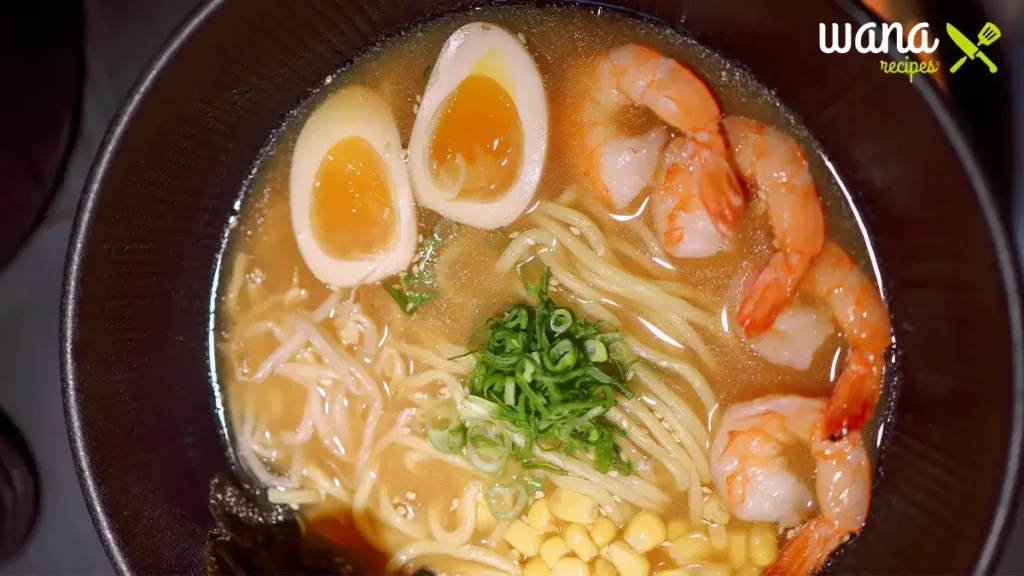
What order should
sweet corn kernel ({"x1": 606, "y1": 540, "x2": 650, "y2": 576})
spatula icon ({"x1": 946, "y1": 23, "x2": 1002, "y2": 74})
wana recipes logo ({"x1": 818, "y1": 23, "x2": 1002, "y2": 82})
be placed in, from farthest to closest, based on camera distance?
sweet corn kernel ({"x1": 606, "y1": 540, "x2": 650, "y2": 576})
spatula icon ({"x1": 946, "y1": 23, "x2": 1002, "y2": 74})
wana recipes logo ({"x1": 818, "y1": 23, "x2": 1002, "y2": 82})

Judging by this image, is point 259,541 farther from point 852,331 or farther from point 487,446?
point 852,331

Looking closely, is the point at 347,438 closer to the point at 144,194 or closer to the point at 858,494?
the point at 144,194

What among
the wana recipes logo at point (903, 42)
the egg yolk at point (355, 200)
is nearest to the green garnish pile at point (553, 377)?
the egg yolk at point (355, 200)

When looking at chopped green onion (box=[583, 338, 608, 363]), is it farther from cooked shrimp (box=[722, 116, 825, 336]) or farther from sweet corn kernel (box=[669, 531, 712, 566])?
sweet corn kernel (box=[669, 531, 712, 566])

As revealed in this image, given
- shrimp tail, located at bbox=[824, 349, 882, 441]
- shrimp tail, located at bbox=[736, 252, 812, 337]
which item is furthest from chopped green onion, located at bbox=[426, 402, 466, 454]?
shrimp tail, located at bbox=[824, 349, 882, 441]

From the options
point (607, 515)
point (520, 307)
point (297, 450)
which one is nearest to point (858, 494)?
point (607, 515)

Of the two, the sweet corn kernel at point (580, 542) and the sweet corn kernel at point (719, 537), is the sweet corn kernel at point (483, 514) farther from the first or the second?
the sweet corn kernel at point (719, 537)
